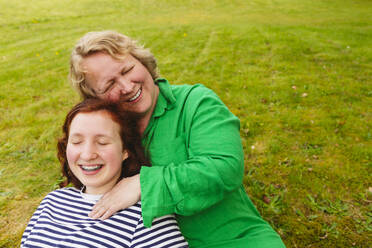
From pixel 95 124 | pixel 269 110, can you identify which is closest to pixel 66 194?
pixel 95 124

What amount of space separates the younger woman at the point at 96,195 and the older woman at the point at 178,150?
101 millimetres

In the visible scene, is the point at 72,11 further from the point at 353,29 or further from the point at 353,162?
the point at 353,162

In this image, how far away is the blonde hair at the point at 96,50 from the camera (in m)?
2.00

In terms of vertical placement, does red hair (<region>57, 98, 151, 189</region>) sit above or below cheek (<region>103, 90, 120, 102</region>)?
below

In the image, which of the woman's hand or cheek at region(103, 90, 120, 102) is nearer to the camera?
the woman's hand

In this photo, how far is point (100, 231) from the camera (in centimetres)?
167

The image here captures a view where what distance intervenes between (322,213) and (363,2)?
2284 centimetres

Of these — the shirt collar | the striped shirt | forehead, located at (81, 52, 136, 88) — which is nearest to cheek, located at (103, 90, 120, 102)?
forehead, located at (81, 52, 136, 88)

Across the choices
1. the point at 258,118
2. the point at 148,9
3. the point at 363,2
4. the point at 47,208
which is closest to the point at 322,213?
the point at 258,118

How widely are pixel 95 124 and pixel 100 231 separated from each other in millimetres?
731

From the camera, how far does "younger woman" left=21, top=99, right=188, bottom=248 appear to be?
165 centimetres

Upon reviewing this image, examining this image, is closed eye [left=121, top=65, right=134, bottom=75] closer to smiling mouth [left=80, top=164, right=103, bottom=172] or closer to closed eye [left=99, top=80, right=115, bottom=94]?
closed eye [left=99, top=80, right=115, bottom=94]

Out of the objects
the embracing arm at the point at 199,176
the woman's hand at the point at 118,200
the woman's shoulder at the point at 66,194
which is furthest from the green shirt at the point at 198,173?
the woman's shoulder at the point at 66,194

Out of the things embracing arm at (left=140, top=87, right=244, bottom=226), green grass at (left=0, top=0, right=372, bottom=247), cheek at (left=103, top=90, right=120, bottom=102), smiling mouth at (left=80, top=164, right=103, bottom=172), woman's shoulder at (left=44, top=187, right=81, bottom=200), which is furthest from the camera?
green grass at (left=0, top=0, right=372, bottom=247)
